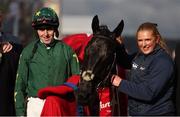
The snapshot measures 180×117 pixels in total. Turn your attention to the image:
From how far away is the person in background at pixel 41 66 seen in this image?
5656mm

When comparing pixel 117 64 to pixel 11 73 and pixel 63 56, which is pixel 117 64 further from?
pixel 11 73

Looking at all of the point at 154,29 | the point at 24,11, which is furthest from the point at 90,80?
the point at 24,11

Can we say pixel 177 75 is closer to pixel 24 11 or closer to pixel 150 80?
pixel 150 80

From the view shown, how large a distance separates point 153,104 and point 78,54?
1292 mm

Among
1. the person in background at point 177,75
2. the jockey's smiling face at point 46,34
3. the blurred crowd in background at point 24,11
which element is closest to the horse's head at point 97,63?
the jockey's smiling face at point 46,34

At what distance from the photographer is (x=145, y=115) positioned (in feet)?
17.7

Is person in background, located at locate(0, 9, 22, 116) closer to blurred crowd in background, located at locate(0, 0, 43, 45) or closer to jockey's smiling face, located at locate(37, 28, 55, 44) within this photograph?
jockey's smiling face, located at locate(37, 28, 55, 44)

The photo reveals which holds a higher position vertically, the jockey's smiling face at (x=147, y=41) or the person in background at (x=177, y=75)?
the jockey's smiling face at (x=147, y=41)

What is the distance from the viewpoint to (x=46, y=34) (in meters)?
5.71

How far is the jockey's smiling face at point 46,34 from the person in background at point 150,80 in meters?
0.77

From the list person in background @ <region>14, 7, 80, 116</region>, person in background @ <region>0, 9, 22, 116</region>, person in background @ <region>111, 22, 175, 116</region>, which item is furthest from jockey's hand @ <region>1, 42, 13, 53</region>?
person in background @ <region>111, 22, 175, 116</region>

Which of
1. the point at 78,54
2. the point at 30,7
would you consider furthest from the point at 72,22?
the point at 78,54

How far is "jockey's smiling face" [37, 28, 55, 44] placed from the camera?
570 cm

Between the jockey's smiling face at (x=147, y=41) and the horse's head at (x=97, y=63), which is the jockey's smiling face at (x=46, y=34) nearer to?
the horse's head at (x=97, y=63)
